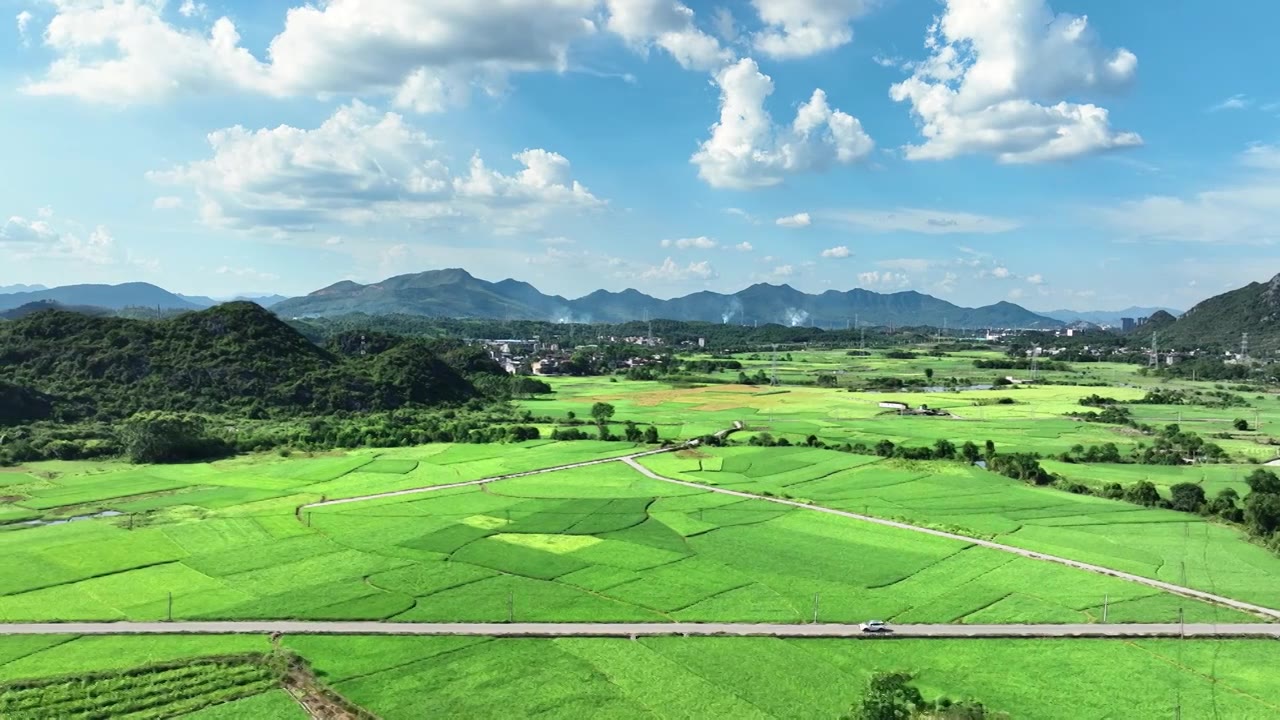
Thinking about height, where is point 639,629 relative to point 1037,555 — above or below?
below

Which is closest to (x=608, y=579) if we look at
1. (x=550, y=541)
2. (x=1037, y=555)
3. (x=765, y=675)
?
(x=550, y=541)

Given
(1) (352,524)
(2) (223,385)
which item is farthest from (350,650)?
(2) (223,385)

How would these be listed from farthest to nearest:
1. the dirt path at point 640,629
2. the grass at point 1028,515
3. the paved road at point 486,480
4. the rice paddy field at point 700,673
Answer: the paved road at point 486,480, the grass at point 1028,515, the dirt path at point 640,629, the rice paddy field at point 700,673

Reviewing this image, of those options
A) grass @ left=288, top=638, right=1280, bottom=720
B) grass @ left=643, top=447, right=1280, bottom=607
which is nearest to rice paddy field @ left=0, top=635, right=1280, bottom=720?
grass @ left=288, top=638, right=1280, bottom=720

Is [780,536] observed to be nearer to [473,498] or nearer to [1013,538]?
[1013,538]

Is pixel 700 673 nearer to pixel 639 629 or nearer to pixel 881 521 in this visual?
pixel 639 629

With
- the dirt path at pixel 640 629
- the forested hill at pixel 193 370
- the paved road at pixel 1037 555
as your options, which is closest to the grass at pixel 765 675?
the dirt path at pixel 640 629

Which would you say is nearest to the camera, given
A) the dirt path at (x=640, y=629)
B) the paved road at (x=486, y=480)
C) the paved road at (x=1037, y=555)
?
the dirt path at (x=640, y=629)

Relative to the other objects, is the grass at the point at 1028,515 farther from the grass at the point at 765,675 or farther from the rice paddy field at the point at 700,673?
the rice paddy field at the point at 700,673
